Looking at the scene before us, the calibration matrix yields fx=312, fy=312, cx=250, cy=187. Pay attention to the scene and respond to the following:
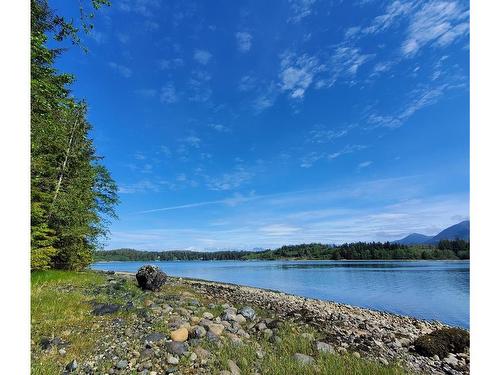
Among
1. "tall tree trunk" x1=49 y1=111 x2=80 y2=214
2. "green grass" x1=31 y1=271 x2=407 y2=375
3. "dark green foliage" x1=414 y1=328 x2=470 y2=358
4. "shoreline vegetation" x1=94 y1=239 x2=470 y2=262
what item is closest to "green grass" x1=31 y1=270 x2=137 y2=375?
"green grass" x1=31 y1=271 x2=407 y2=375

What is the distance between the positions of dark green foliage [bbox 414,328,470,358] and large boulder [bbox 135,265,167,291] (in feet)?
40.1

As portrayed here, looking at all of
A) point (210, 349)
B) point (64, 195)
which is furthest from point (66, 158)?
point (210, 349)

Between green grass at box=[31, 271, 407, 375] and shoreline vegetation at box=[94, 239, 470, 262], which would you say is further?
shoreline vegetation at box=[94, 239, 470, 262]

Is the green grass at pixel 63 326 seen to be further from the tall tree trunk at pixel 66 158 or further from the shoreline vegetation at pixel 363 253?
the shoreline vegetation at pixel 363 253

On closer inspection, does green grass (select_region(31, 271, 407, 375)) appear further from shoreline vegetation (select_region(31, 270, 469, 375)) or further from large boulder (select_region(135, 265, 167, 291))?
large boulder (select_region(135, 265, 167, 291))

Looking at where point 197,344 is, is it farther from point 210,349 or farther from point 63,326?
point 63,326

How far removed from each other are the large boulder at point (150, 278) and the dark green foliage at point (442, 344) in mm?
12220

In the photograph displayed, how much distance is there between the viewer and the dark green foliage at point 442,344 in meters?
9.07

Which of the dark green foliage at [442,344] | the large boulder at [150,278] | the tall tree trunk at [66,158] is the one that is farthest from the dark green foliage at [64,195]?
the dark green foliage at [442,344]

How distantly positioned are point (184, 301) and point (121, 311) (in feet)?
12.4

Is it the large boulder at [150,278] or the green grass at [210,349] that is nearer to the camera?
the green grass at [210,349]

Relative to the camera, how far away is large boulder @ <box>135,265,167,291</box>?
16.4 meters
